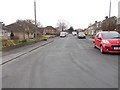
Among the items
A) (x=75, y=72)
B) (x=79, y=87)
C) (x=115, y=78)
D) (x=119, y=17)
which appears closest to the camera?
(x=79, y=87)

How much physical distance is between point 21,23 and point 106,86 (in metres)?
25.5

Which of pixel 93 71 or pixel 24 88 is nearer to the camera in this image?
pixel 24 88

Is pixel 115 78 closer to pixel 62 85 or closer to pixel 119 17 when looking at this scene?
pixel 62 85

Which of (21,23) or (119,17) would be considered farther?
(119,17)

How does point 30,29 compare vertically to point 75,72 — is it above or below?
above

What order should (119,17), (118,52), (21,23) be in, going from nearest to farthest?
(118,52), (21,23), (119,17)

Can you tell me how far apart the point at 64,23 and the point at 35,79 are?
78.0 m

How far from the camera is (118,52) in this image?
731 centimetres

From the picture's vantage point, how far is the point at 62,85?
3.30 m

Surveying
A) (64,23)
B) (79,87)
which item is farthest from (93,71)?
(64,23)

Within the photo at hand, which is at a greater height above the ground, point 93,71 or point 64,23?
point 64,23

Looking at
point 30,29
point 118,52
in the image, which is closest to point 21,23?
point 30,29

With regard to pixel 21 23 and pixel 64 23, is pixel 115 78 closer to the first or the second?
pixel 21 23

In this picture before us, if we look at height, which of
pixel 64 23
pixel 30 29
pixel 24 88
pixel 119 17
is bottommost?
pixel 24 88
